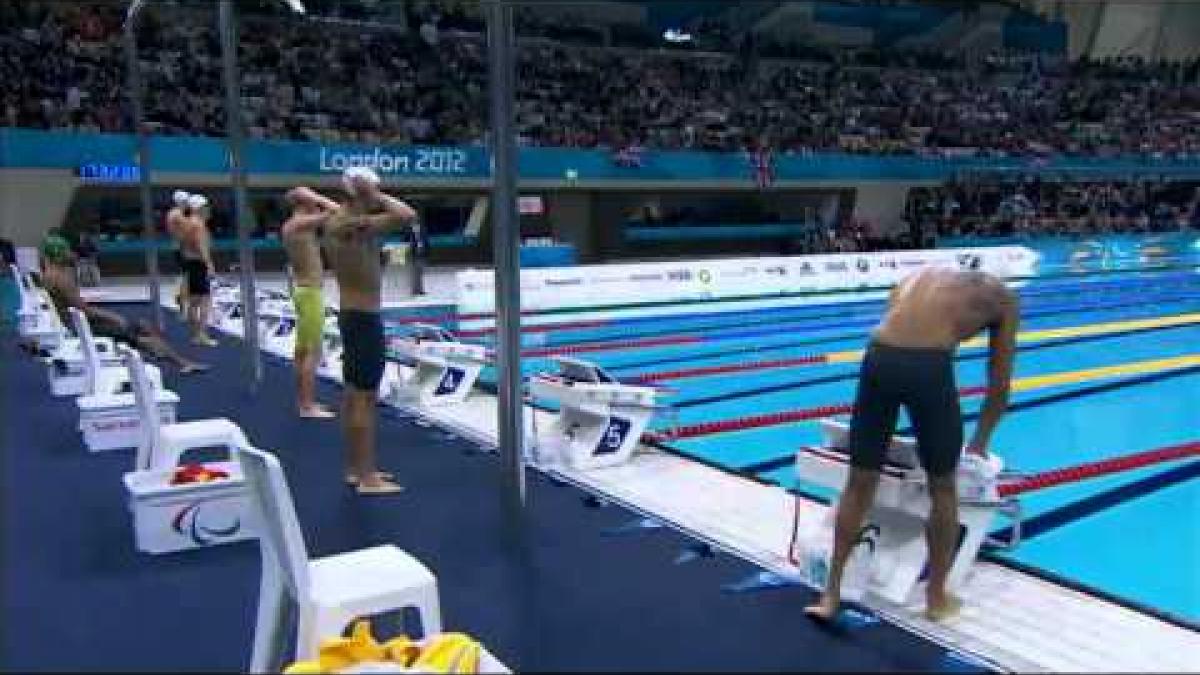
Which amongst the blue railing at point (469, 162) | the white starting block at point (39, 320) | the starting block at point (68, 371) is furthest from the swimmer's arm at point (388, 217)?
the blue railing at point (469, 162)

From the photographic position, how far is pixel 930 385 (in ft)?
10.0

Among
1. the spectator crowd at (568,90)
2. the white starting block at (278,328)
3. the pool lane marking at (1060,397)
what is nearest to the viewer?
the pool lane marking at (1060,397)

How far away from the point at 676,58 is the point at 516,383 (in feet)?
85.4

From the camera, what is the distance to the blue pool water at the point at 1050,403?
445 cm

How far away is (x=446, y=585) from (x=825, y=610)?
1.29m

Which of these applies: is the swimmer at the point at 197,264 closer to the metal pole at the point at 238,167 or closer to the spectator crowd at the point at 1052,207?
the metal pole at the point at 238,167

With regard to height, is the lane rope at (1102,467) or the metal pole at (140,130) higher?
the metal pole at (140,130)

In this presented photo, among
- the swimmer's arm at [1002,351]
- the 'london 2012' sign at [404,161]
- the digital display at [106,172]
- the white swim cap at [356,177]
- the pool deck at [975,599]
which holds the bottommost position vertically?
the pool deck at [975,599]

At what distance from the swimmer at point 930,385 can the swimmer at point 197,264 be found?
763 centimetres

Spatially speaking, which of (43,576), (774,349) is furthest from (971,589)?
(774,349)

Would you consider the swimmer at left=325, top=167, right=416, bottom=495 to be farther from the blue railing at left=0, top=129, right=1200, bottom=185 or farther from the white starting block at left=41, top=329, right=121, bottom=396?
the blue railing at left=0, top=129, right=1200, bottom=185

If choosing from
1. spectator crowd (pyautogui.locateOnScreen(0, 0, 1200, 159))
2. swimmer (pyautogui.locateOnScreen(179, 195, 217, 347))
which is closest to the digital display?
spectator crowd (pyautogui.locateOnScreen(0, 0, 1200, 159))

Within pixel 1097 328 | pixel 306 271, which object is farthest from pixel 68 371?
pixel 1097 328

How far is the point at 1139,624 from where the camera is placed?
131 inches
